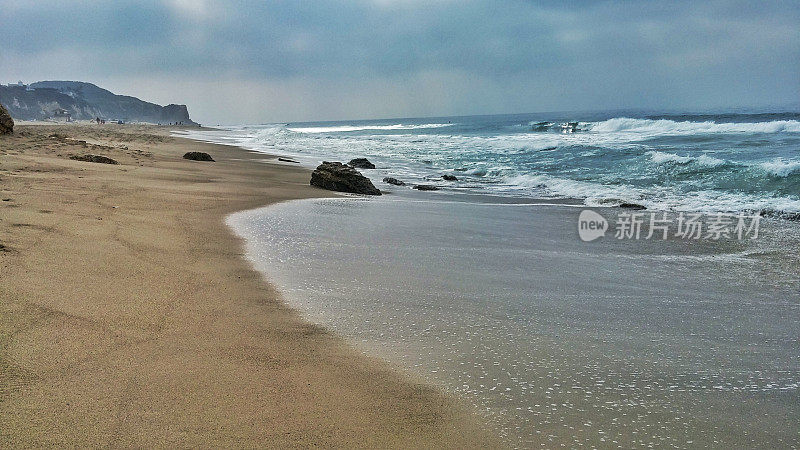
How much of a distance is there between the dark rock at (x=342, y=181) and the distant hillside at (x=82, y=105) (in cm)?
11044

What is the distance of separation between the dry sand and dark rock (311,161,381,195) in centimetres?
584

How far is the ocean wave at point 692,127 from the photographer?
26.7 metres

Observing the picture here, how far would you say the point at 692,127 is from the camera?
109ft

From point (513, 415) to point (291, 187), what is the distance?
8.83 m

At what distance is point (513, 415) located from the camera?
2.22 m

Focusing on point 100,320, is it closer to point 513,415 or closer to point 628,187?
point 513,415

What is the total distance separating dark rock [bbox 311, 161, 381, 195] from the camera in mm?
10414

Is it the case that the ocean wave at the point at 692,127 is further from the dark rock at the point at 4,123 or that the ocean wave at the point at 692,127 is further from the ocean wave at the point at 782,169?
the dark rock at the point at 4,123

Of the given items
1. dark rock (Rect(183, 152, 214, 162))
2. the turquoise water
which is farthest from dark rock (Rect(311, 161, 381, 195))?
dark rock (Rect(183, 152, 214, 162))

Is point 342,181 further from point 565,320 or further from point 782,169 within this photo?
point 782,169

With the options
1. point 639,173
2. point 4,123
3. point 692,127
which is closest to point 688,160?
point 639,173

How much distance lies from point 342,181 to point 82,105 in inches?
6317

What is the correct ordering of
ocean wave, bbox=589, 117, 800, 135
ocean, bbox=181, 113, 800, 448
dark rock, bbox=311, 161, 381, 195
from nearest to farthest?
ocean, bbox=181, 113, 800, 448 < dark rock, bbox=311, 161, 381, 195 < ocean wave, bbox=589, 117, 800, 135

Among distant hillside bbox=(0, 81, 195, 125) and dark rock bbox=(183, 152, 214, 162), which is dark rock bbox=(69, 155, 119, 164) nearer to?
dark rock bbox=(183, 152, 214, 162)
